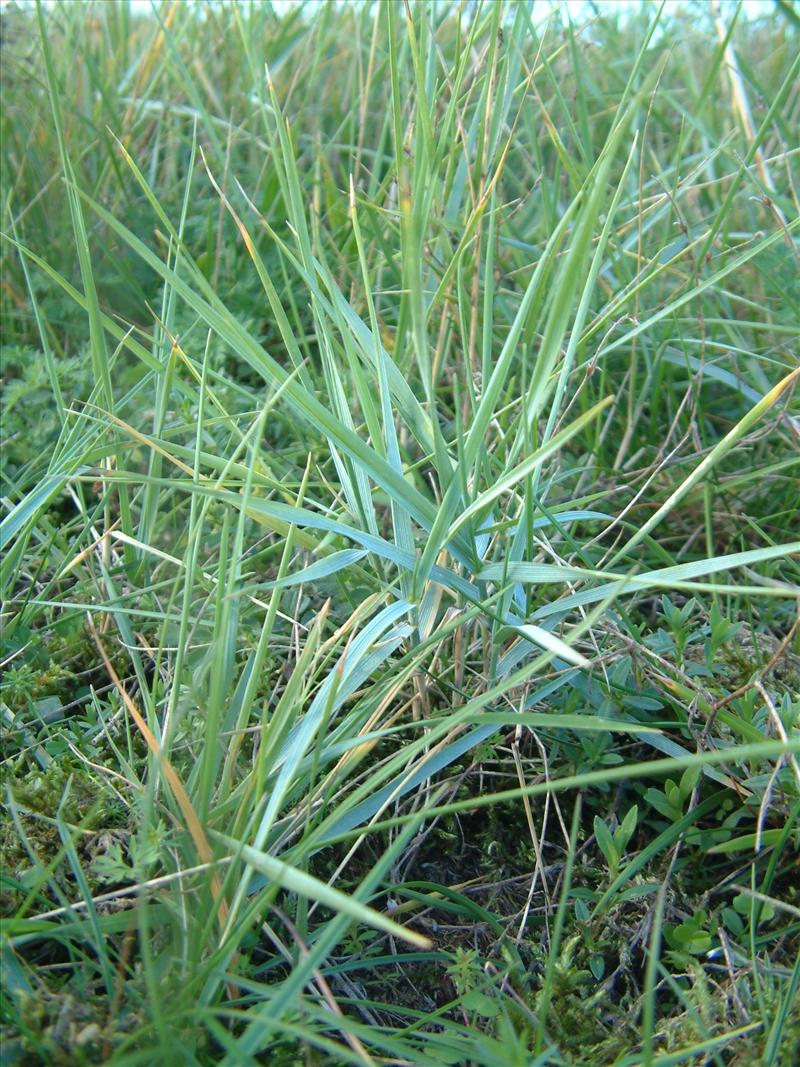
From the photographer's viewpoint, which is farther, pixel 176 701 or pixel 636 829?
pixel 636 829

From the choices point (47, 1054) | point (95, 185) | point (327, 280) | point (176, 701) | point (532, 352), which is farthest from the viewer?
point (95, 185)

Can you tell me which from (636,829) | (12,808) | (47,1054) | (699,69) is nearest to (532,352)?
(636,829)

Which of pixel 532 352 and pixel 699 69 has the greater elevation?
pixel 699 69

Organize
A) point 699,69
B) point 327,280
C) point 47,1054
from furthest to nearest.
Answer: point 699,69 → point 327,280 → point 47,1054

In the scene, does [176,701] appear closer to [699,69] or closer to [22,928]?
[22,928]

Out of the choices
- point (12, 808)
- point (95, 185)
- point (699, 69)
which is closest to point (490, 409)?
point (12, 808)

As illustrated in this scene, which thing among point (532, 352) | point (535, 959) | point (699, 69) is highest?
point (699, 69)
